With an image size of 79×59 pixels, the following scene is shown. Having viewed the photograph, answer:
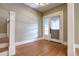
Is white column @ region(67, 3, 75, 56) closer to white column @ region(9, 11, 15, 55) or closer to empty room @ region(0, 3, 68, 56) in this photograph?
empty room @ region(0, 3, 68, 56)

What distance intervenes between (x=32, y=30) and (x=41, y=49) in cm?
50

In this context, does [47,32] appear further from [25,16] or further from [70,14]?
[70,14]

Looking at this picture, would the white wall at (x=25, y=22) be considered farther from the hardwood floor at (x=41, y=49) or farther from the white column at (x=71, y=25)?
the white column at (x=71, y=25)

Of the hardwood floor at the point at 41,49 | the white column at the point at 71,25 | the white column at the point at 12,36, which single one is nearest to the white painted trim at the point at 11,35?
the white column at the point at 12,36

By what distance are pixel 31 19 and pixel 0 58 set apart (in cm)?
142

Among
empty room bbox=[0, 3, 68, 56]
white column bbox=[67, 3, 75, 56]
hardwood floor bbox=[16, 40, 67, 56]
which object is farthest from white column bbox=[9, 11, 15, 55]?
white column bbox=[67, 3, 75, 56]

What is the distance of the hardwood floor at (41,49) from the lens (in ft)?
5.63

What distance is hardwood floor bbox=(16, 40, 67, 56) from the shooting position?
172cm

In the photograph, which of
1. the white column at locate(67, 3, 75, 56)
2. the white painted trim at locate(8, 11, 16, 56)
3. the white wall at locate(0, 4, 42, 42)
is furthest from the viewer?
the white wall at locate(0, 4, 42, 42)

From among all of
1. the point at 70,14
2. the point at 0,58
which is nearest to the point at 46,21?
the point at 70,14

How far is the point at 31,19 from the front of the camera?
211 centimetres

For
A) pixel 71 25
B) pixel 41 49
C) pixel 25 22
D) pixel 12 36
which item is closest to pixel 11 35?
pixel 12 36

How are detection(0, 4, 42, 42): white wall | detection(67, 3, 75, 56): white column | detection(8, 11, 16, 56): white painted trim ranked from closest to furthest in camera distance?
detection(67, 3, 75, 56): white column < detection(8, 11, 16, 56): white painted trim < detection(0, 4, 42, 42): white wall

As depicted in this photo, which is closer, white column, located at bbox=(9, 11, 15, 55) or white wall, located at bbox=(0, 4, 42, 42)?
white column, located at bbox=(9, 11, 15, 55)
